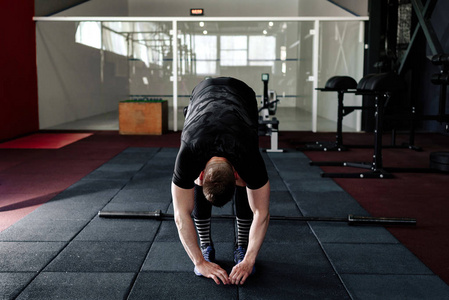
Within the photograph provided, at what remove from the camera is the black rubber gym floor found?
199 cm

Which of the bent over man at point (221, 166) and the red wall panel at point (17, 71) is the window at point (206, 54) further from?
the bent over man at point (221, 166)

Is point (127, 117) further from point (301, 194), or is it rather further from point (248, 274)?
point (248, 274)

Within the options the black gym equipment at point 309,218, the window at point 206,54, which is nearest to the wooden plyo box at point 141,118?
the window at point 206,54

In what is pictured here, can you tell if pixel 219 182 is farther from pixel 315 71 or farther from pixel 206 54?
pixel 206 54

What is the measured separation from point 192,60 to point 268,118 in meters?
2.46

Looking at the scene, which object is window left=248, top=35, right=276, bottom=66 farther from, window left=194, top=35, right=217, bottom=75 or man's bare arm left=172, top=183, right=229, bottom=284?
man's bare arm left=172, top=183, right=229, bottom=284

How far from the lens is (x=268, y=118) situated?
671 cm

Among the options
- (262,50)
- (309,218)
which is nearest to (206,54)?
(262,50)

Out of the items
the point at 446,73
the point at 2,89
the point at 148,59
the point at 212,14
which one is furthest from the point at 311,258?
the point at 212,14

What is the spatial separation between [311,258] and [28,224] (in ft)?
6.25

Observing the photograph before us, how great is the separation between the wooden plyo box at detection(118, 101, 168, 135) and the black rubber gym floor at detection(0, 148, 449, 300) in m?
4.14

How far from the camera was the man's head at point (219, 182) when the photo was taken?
1.59m

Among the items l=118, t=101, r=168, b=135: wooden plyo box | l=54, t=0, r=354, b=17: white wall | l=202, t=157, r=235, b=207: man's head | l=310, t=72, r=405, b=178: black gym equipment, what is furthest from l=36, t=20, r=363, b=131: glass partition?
l=202, t=157, r=235, b=207: man's head

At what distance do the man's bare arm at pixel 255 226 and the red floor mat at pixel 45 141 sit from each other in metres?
4.99
